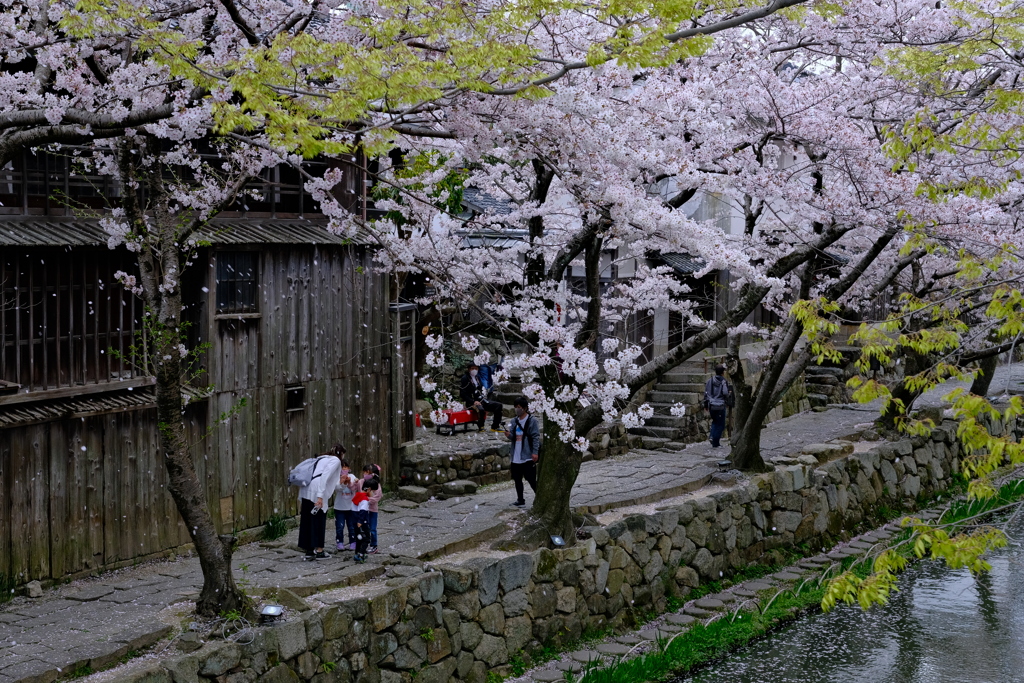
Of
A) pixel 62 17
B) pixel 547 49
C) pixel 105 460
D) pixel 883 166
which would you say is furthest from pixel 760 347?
pixel 62 17

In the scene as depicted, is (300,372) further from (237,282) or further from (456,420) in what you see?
(456,420)

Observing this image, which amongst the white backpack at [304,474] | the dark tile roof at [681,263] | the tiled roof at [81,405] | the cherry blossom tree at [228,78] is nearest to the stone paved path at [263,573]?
the white backpack at [304,474]

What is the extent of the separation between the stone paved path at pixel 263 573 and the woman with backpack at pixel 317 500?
225mm

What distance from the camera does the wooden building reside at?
10.2 m

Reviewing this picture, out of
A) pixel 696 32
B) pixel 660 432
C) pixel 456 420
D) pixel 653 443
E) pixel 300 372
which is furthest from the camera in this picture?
pixel 660 432

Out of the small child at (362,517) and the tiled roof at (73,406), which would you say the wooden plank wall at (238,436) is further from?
the small child at (362,517)

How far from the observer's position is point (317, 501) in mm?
11305

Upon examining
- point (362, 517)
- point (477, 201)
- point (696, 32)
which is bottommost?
point (362, 517)

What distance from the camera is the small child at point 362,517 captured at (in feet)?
37.6

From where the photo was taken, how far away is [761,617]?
43.9ft

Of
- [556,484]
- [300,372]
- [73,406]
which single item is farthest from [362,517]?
[73,406]

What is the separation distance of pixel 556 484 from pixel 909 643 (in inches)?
197

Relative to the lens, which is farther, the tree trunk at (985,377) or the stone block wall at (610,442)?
the tree trunk at (985,377)

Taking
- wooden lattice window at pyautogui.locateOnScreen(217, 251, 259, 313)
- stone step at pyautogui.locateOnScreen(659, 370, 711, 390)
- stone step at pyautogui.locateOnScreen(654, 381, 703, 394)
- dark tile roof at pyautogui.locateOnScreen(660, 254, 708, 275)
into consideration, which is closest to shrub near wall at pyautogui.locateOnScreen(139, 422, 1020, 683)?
stone step at pyautogui.locateOnScreen(654, 381, 703, 394)
